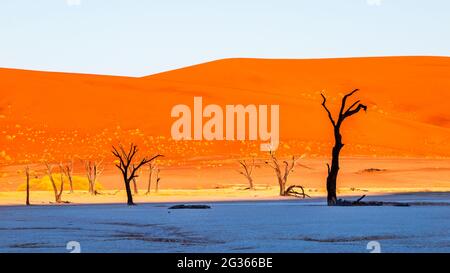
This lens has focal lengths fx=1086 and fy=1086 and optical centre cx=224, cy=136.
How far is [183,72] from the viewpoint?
15338 centimetres

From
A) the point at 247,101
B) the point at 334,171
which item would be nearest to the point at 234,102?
the point at 247,101

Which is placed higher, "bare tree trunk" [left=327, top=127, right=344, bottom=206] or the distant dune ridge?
the distant dune ridge

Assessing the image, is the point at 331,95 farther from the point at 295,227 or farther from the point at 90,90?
the point at 295,227

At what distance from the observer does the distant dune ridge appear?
104125 mm

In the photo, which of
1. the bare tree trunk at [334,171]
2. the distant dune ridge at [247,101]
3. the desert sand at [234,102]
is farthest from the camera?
the distant dune ridge at [247,101]

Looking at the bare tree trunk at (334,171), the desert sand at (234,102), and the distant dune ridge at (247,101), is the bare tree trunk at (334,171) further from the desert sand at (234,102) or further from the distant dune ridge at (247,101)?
the distant dune ridge at (247,101)

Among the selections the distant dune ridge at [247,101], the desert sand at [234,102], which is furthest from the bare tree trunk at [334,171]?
the distant dune ridge at [247,101]

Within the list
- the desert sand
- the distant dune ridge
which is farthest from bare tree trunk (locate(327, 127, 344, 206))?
the distant dune ridge

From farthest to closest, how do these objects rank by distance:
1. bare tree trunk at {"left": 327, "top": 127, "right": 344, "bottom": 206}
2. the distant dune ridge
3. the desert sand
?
the distant dune ridge → the desert sand → bare tree trunk at {"left": 327, "top": 127, "right": 344, "bottom": 206}

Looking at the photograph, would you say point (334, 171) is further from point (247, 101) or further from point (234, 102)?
point (247, 101)

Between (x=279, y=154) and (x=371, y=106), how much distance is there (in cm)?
4564

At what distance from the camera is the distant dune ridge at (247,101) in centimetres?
10412

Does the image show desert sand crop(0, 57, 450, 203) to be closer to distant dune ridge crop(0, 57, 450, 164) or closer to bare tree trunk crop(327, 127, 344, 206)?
distant dune ridge crop(0, 57, 450, 164)
